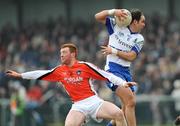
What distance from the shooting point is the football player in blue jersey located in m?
16.8

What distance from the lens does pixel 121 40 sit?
55.5ft

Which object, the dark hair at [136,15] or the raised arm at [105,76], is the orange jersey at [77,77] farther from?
the dark hair at [136,15]

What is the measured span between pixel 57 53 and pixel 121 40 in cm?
1639

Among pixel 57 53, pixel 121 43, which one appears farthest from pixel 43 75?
pixel 57 53

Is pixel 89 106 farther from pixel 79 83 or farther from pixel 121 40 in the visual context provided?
pixel 121 40

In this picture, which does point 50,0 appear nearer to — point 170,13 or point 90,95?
point 170,13

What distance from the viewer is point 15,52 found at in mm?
34469

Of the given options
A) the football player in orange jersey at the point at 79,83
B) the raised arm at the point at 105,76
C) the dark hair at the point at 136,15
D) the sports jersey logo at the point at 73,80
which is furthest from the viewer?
the dark hair at the point at 136,15

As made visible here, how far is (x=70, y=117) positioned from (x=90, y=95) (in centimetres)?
60

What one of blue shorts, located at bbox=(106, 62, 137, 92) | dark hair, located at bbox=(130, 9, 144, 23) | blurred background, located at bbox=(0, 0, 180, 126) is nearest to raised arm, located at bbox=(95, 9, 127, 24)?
dark hair, located at bbox=(130, 9, 144, 23)

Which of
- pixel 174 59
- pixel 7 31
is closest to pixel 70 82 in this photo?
pixel 174 59

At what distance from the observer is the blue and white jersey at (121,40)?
16.9m

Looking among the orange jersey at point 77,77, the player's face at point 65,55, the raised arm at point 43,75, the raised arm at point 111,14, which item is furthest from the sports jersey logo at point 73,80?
the raised arm at point 111,14

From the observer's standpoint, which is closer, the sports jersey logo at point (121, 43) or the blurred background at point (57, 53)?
the sports jersey logo at point (121, 43)
